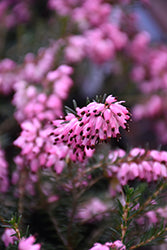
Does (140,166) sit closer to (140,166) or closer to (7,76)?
(140,166)

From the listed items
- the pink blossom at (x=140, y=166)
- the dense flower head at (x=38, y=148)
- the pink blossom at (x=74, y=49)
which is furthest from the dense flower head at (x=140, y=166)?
the pink blossom at (x=74, y=49)

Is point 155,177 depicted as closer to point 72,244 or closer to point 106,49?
point 72,244

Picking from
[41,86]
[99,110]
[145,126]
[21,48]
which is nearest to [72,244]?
[99,110]

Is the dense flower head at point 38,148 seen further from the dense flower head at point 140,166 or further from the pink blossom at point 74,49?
the pink blossom at point 74,49

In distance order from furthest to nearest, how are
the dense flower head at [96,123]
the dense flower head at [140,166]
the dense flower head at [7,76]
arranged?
the dense flower head at [7,76]
the dense flower head at [140,166]
the dense flower head at [96,123]

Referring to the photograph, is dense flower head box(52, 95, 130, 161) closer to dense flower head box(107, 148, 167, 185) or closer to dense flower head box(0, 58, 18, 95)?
dense flower head box(107, 148, 167, 185)

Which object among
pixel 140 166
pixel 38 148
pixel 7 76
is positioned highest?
pixel 7 76

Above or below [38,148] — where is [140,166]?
below

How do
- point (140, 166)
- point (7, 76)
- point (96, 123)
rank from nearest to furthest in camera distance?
point (96, 123)
point (140, 166)
point (7, 76)

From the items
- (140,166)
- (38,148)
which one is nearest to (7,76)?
(38,148)
